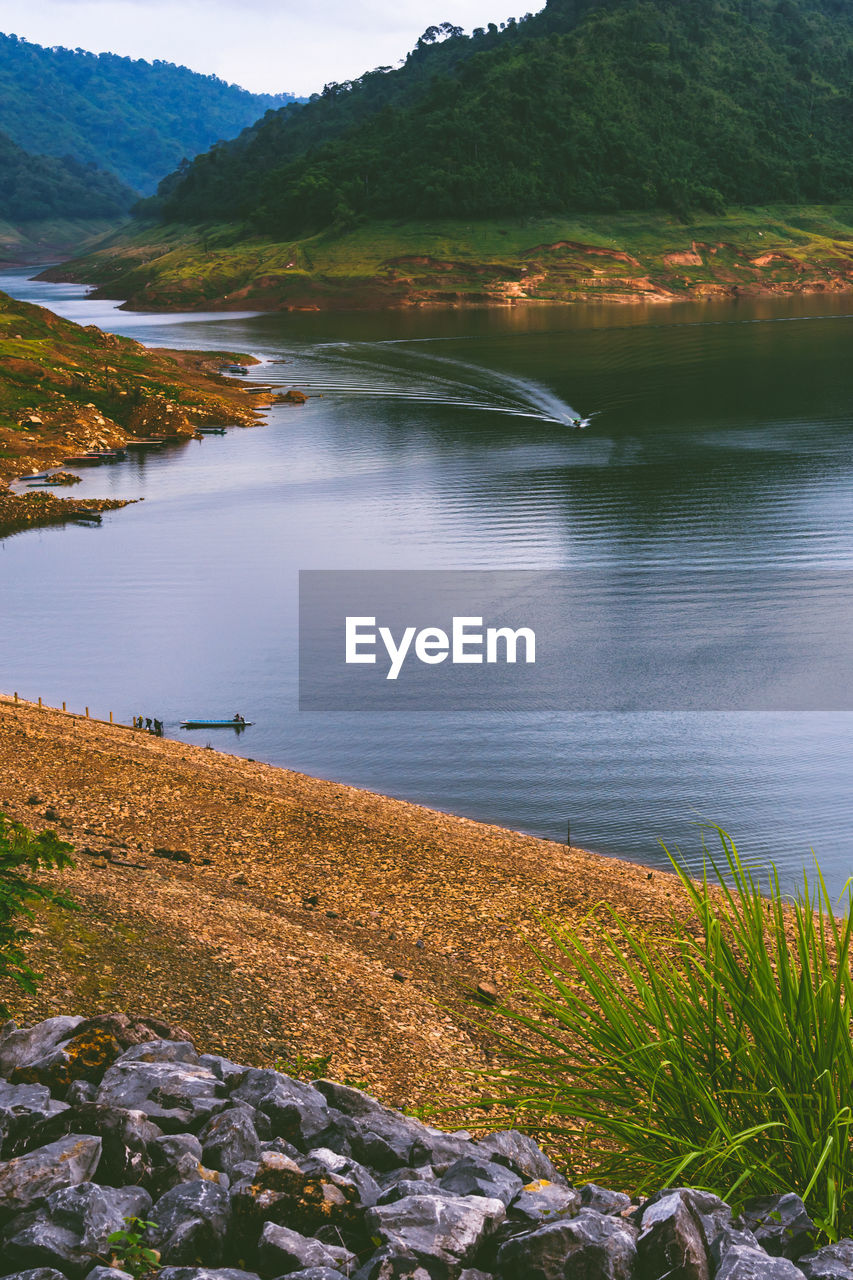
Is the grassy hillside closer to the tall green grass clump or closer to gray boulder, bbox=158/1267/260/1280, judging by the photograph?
the tall green grass clump

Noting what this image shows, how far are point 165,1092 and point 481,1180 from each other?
2357 mm

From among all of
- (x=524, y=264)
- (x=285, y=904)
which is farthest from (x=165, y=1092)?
(x=524, y=264)

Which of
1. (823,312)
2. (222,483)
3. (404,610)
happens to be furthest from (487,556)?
(823,312)

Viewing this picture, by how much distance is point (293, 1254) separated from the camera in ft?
20.1

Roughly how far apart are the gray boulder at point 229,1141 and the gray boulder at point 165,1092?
9.5 inches

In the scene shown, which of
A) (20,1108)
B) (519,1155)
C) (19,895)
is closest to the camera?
(20,1108)

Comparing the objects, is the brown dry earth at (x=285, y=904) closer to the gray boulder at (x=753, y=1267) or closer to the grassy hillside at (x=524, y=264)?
the gray boulder at (x=753, y=1267)

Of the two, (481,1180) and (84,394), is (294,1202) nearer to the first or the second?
(481,1180)

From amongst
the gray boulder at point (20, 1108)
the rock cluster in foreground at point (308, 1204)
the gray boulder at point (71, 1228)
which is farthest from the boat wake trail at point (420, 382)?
the gray boulder at point (71, 1228)

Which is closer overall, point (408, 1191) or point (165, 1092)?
point (408, 1191)

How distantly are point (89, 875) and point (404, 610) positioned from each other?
23.7 meters

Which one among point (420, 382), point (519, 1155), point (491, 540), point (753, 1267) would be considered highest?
point (420, 382)

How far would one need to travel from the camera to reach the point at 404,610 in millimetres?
38344

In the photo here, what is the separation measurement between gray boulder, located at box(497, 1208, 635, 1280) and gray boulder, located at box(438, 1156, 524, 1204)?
0.49m
